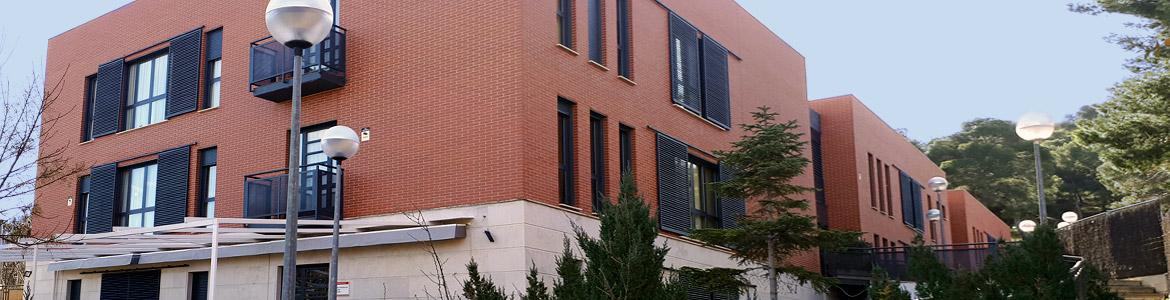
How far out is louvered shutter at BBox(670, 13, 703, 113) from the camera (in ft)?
74.7

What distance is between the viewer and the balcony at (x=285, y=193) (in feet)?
61.5

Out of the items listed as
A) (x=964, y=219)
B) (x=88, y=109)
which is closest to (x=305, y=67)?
(x=88, y=109)

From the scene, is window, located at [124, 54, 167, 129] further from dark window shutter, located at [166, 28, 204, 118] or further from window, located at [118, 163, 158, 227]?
window, located at [118, 163, 158, 227]

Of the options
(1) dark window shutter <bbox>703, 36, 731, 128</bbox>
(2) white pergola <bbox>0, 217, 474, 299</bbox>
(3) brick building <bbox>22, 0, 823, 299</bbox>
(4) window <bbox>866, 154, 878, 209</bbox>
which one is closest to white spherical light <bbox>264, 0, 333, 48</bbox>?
(2) white pergola <bbox>0, 217, 474, 299</bbox>

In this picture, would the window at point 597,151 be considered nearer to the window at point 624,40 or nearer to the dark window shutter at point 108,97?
the window at point 624,40

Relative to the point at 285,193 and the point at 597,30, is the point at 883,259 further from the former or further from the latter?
the point at 285,193

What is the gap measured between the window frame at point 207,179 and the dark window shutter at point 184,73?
1004mm

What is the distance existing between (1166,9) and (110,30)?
23565mm

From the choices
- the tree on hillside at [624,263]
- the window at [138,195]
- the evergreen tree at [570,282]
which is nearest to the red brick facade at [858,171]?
the window at [138,195]

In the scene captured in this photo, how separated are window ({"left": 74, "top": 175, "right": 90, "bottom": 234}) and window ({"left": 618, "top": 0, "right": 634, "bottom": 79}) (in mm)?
12579

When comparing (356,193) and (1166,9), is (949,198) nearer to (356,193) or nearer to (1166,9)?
A: (1166,9)

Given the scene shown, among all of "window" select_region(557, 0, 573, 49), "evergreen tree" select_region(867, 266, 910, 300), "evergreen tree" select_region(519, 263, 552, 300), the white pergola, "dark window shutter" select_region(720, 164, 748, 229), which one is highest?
"window" select_region(557, 0, 573, 49)

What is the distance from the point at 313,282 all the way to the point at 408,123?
3.41 meters

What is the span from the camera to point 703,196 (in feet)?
77.8
